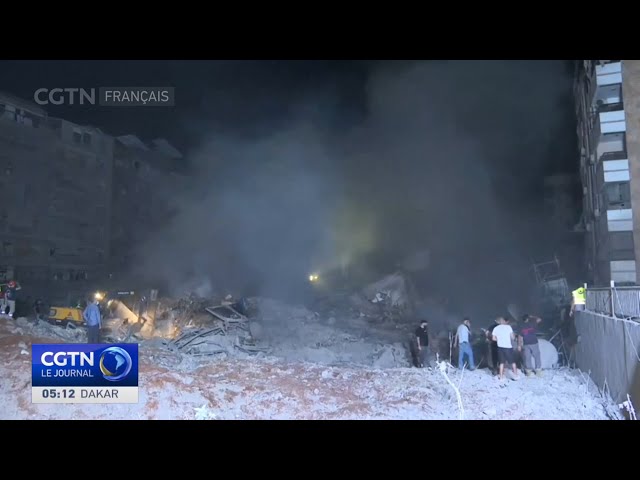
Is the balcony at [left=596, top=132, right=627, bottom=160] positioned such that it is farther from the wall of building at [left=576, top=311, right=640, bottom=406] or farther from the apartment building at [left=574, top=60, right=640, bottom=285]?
the wall of building at [left=576, top=311, right=640, bottom=406]

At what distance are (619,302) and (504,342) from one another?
1540 mm

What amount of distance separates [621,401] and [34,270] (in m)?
11.8

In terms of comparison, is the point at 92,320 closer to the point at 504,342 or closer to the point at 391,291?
the point at 504,342

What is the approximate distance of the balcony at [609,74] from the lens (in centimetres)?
1145

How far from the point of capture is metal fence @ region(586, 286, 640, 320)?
517 cm

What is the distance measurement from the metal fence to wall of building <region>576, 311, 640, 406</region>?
0.14 meters

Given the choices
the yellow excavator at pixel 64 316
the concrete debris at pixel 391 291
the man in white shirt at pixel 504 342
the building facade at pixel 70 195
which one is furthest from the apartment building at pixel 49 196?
the man in white shirt at pixel 504 342

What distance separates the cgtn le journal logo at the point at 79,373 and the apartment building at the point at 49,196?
18.8ft

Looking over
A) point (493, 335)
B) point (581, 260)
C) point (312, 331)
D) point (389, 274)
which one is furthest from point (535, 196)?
point (493, 335)

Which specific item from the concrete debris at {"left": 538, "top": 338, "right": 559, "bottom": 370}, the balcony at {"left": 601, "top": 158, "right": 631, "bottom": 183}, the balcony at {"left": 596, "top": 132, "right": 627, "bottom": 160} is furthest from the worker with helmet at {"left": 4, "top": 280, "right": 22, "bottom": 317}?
the balcony at {"left": 596, "top": 132, "right": 627, "bottom": 160}

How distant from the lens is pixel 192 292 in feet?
45.6

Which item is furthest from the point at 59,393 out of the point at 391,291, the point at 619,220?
the point at 619,220
